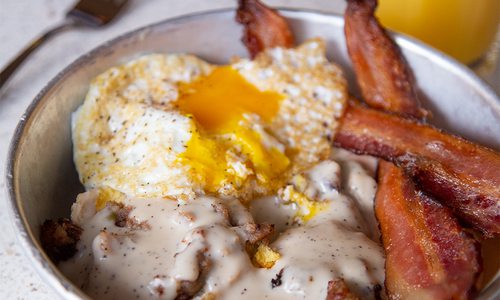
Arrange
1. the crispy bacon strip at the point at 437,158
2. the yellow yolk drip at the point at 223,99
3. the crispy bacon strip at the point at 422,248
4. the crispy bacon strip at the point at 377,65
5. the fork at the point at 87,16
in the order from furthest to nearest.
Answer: the fork at the point at 87,16 < the crispy bacon strip at the point at 377,65 < the yellow yolk drip at the point at 223,99 < the crispy bacon strip at the point at 437,158 < the crispy bacon strip at the point at 422,248

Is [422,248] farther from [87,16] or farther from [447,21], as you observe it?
[87,16]

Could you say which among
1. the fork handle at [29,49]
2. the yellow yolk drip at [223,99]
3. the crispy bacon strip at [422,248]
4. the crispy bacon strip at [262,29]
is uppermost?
the crispy bacon strip at [262,29]

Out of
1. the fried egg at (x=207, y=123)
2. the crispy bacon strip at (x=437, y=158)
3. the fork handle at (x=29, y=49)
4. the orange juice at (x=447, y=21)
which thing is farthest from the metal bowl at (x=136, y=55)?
the fork handle at (x=29, y=49)

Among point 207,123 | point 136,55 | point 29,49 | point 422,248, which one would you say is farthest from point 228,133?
point 29,49

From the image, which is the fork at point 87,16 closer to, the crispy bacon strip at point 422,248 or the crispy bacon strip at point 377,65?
the crispy bacon strip at point 377,65

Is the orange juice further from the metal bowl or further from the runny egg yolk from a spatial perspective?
the runny egg yolk

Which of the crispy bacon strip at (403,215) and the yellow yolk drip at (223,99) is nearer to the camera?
the crispy bacon strip at (403,215)

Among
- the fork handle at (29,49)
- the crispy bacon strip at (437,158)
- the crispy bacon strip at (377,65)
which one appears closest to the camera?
the crispy bacon strip at (437,158)

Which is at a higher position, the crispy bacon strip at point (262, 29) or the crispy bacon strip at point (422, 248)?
the crispy bacon strip at point (262, 29)
